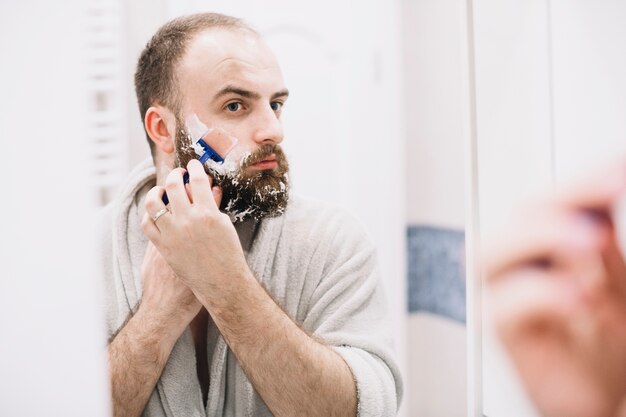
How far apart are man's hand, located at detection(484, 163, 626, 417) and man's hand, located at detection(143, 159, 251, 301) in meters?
0.48

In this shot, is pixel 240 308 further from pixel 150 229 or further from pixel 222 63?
pixel 222 63

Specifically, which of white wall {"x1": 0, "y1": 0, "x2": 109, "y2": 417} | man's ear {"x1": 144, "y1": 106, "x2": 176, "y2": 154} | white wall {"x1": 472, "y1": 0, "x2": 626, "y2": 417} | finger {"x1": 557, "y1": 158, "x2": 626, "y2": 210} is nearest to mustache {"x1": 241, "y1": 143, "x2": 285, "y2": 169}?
man's ear {"x1": 144, "y1": 106, "x2": 176, "y2": 154}

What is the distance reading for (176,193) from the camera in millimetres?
778

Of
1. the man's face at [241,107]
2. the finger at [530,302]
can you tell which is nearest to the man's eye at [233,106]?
the man's face at [241,107]

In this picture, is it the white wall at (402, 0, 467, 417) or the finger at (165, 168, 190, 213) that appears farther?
the white wall at (402, 0, 467, 417)

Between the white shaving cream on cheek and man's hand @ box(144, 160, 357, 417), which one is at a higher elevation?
the white shaving cream on cheek

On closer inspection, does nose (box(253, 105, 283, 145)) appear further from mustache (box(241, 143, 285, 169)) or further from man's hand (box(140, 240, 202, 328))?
man's hand (box(140, 240, 202, 328))

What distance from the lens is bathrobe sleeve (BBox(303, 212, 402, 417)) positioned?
32.4 inches

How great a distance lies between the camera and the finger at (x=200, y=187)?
78cm

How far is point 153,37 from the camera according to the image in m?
0.79

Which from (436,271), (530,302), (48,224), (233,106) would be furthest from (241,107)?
(530,302)

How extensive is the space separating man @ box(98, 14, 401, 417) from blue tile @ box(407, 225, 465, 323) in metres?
0.15

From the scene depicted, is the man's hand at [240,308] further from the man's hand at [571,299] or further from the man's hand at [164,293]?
A: the man's hand at [571,299]

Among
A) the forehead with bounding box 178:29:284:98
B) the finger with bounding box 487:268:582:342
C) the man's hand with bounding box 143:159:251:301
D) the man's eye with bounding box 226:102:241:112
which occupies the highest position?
the forehead with bounding box 178:29:284:98
